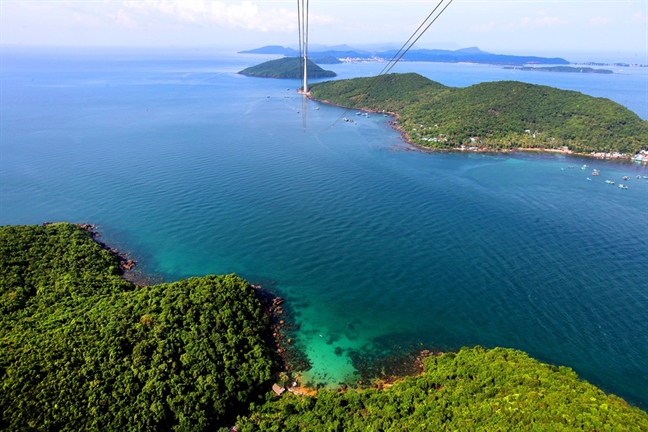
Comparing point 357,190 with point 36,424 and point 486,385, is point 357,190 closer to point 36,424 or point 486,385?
point 486,385

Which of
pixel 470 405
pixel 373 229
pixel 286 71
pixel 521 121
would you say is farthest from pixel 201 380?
pixel 286 71

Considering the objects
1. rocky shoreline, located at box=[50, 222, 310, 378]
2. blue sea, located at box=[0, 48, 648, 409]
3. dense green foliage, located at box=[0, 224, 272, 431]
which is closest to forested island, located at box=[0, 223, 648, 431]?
dense green foliage, located at box=[0, 224, 272, 431]

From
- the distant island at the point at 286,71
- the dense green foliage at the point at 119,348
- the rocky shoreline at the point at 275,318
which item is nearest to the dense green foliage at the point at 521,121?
the rocky shoreline at the point at 275,318

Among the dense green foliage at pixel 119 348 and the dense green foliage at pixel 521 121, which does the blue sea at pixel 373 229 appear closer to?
the dense green foliage at pixel 119 348

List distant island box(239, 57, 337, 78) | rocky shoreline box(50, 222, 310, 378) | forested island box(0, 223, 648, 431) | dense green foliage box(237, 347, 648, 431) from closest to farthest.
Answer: dense green foliage box(237, 347, 648, 431) < forested island box(0, 223, 648, 431) < rocky shoreline box(50, 222, 310, 378) < distant island box(239, 57, 337, 78)

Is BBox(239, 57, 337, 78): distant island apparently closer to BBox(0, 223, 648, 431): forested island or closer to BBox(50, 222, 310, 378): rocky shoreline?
BBox(50, 222, 310, 378): rocky shoreline

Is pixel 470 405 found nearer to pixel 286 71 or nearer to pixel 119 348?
pixel 119 348

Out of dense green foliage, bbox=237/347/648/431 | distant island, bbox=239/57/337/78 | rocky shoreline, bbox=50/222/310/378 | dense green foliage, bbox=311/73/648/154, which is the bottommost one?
rocky shoreline, bbox=50/222/310/378
